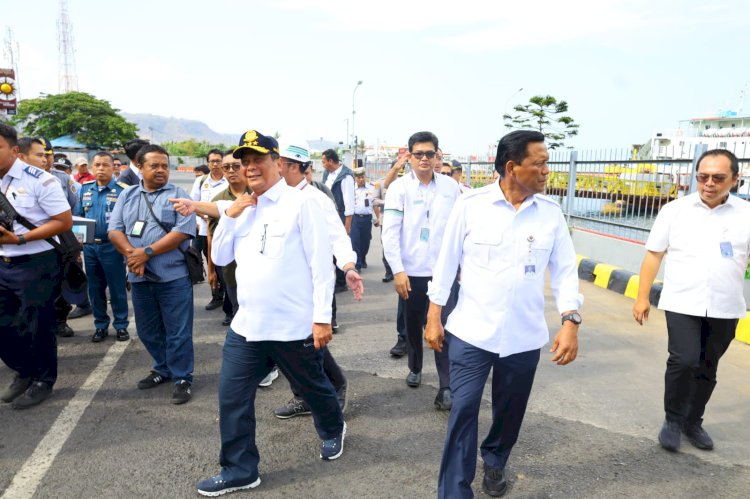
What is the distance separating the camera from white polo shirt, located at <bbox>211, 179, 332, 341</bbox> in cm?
276

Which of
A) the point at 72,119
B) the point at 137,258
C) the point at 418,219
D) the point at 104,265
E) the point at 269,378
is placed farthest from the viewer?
the point at 72,119

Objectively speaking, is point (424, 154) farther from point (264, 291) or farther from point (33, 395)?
point (33, 395)

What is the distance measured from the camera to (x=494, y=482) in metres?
2.84

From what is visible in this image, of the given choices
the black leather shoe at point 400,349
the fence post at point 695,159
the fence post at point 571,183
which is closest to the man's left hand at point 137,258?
the black leather shoe at point 400,349

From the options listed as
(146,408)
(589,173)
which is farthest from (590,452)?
(589,173)

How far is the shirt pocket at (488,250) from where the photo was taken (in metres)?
2.56

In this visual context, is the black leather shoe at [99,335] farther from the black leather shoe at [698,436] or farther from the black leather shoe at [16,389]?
the black leather shoe at [698,436]

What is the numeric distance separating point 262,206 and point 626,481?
2.48 m

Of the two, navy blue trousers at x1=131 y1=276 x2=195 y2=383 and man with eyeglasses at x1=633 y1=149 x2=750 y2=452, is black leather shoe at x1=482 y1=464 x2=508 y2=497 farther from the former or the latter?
navy blue trousers at x1=131 y1=276 x2=195 y2=383

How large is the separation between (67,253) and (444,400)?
9.79ft

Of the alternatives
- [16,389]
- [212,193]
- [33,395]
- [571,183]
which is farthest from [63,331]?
[571,183]

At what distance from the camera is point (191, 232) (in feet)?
13.6

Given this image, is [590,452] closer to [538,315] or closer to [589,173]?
[538,315]

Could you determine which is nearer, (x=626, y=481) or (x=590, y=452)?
(x=626, y=481)
